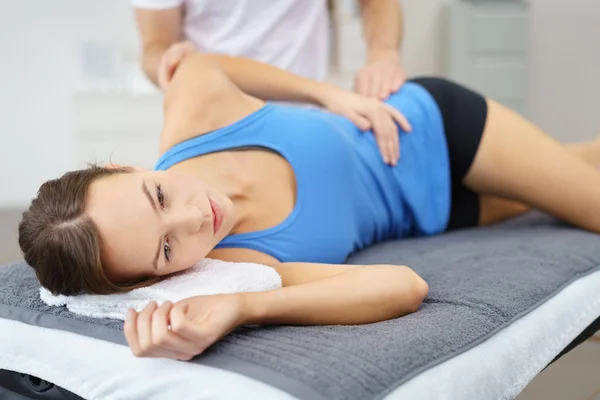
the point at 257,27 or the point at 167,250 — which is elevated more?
the point at 257,27

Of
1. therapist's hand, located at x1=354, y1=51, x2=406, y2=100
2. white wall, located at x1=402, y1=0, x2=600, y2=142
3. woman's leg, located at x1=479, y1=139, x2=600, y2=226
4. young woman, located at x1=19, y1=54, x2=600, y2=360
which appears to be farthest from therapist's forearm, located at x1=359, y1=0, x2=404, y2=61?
white wall, located at x1=402, y1=0, x2=600, y2=142

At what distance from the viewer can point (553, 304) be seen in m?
1.35

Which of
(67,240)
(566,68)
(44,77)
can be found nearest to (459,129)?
(67,240)

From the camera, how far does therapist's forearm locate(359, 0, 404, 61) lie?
213 cm

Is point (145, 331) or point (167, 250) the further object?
point (167, 250)

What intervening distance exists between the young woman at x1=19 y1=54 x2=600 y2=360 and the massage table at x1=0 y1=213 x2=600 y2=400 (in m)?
0.06

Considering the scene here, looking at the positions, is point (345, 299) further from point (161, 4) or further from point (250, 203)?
point (161, 4)

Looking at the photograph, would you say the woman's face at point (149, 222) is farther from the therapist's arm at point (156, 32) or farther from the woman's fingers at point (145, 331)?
the therapist's arm at point (156, 32)

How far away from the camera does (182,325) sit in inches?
36.7

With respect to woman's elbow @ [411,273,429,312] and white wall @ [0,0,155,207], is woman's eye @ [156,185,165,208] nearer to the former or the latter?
woman's elbow @ [411,273,429,312]

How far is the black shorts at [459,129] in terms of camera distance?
183 cm

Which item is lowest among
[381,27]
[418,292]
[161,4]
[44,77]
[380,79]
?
[44,77]

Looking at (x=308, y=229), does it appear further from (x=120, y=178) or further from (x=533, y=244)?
(x=533, y=244)

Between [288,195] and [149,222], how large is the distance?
0.46m
